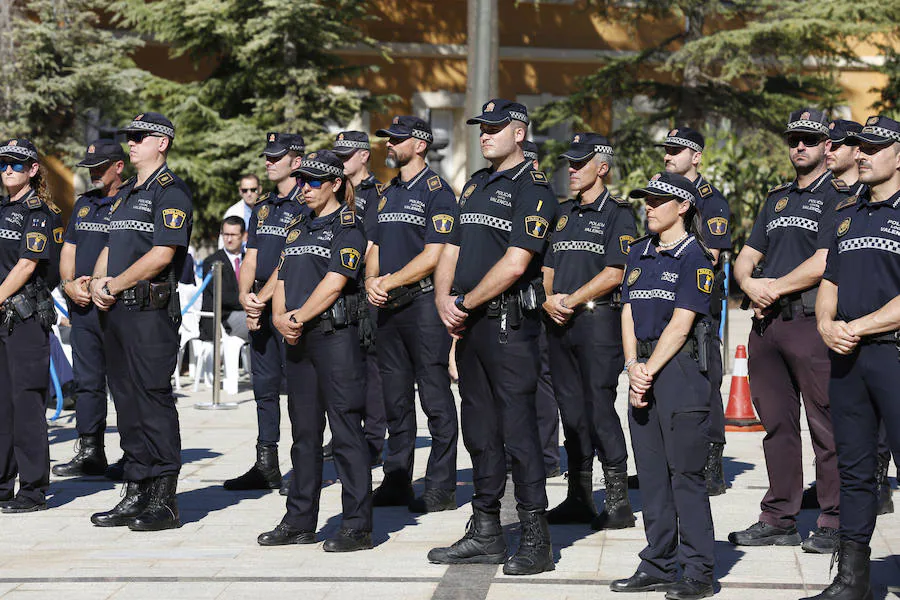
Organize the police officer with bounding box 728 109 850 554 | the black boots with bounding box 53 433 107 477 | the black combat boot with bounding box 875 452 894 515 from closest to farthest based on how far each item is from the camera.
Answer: the police officer with bounding box 728 109 850 554 < the black combat boot with bounding box 875 452 894 515 < the black boots with bounding box 53 433 107 477

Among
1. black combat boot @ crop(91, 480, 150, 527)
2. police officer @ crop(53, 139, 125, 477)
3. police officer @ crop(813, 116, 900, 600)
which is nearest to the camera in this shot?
police officer @ crop(813, 116, 900, 600)

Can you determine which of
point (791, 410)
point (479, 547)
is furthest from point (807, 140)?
point (479, 547)

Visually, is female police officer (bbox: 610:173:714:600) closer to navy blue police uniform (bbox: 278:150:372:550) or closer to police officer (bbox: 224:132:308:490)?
navy blue police uniform (bbox: 278:150:372:550)

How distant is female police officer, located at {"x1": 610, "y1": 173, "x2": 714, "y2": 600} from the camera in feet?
21.2

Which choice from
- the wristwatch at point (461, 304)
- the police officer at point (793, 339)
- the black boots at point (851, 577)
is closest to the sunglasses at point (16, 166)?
the wristwatch at point (461, 304)

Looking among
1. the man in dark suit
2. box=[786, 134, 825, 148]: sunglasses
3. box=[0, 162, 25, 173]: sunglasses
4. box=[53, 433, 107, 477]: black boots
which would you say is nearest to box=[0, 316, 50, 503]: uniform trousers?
box=[0, 162, 25, 173]: sunglasses

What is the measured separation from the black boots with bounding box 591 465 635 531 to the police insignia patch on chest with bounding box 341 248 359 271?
1.93 meters

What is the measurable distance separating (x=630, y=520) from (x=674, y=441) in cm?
182

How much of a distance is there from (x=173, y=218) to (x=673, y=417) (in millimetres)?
3299

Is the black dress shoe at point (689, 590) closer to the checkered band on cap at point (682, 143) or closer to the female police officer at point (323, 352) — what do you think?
the female police officer at point (323, 352)

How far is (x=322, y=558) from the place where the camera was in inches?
292

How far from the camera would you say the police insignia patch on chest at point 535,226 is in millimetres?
7012

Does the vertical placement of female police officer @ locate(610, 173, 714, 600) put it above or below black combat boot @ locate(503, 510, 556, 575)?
above

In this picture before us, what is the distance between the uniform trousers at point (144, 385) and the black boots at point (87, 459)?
1.72m
